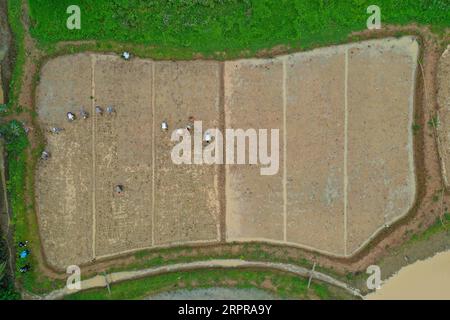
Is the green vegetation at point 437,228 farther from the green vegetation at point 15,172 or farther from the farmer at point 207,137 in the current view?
the green vegetation at point 15,172

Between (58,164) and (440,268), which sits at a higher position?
(58,164)

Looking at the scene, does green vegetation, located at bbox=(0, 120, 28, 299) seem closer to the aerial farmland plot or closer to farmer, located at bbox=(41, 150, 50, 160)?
the aerial farmland plot

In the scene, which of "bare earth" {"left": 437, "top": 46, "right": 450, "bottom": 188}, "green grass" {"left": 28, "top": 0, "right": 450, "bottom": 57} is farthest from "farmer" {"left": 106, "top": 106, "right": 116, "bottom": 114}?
"bare earth" {"left": 437, "top": 46, "right": 450, "bottom": 188}

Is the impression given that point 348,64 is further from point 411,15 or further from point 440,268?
point 440,268
